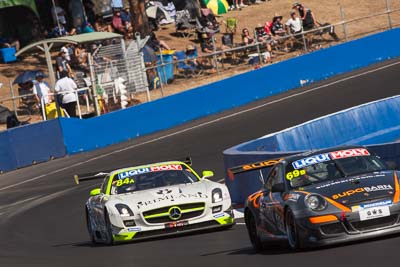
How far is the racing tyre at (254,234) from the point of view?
1264 cm

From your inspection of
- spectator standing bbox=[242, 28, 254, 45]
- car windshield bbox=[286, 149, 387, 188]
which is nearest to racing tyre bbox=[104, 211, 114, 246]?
car windshield bbox=[286, 149, 387, 188]

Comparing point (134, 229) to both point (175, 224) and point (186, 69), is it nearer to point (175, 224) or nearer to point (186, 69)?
point (175, 224)

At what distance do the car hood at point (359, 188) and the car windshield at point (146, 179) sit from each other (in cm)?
Answer: 475

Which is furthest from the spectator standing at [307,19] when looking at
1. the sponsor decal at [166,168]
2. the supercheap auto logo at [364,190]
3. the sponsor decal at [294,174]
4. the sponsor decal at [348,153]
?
the supercheap auto logo at [364,190]

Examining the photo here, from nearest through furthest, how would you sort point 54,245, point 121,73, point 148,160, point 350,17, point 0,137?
point 54,245 < point 148,160 < point 0,137 < point 121,73 < point 350,17

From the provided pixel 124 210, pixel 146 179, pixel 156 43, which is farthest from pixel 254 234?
pixel 156 43

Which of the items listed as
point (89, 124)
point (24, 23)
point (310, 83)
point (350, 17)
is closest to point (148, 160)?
point (89, 124)

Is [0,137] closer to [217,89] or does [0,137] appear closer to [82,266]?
[217,89]

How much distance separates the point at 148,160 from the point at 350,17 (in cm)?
2251

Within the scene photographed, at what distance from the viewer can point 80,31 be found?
139 feet

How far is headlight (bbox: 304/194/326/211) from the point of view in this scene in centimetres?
1127

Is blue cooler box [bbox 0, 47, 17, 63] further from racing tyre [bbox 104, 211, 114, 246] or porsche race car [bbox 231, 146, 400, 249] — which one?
porsche race car [bbox 231, 146, 400, 249]

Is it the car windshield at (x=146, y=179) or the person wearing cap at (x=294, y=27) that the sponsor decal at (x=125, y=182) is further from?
the person wearing cap at (x=294, y=27)

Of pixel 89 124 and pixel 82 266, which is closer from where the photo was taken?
pixel 82 266
